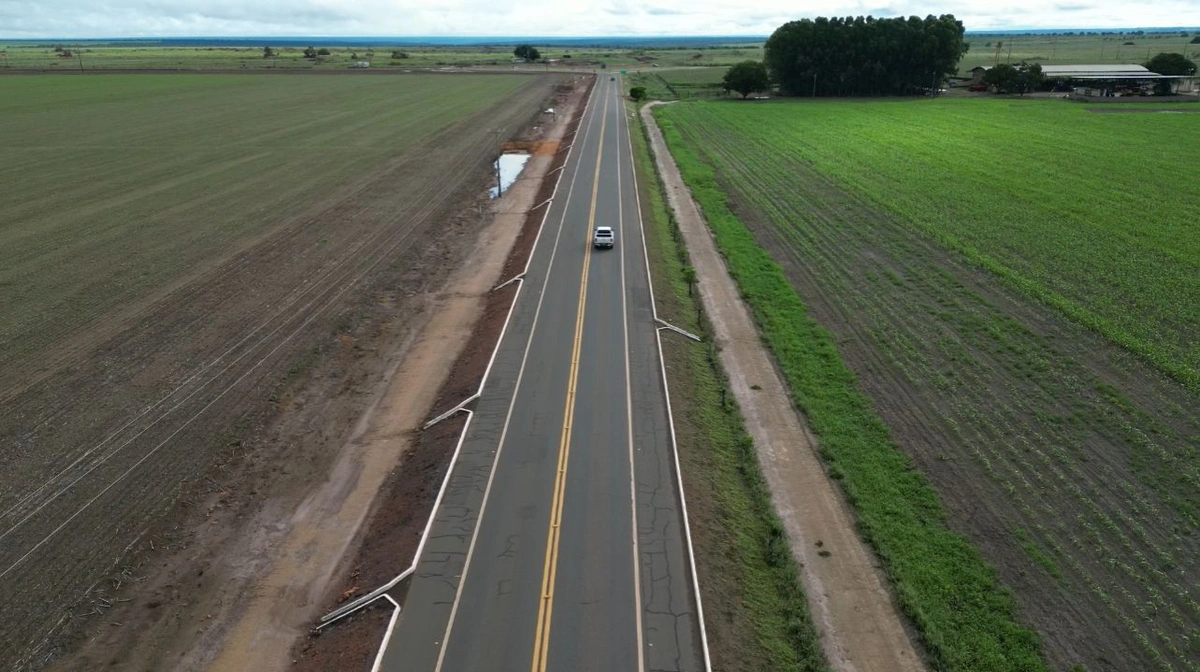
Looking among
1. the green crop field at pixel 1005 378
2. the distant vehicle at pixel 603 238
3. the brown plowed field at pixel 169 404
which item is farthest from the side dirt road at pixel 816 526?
the brown plowed field at pixel 169 404

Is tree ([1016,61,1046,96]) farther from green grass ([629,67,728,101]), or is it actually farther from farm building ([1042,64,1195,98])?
green grass ([629,67,728,101])

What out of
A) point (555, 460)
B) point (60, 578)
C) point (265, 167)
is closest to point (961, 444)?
point (555, 460)

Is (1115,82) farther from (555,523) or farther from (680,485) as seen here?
(555,523)

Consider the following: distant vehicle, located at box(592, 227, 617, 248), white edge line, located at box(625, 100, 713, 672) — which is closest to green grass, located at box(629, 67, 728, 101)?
distant vehicle, located at box(592, 227, 617, 248)

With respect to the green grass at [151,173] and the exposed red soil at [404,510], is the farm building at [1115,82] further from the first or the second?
the exposed red soil at [404,510]

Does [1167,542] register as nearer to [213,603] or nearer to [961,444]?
[961,444]
